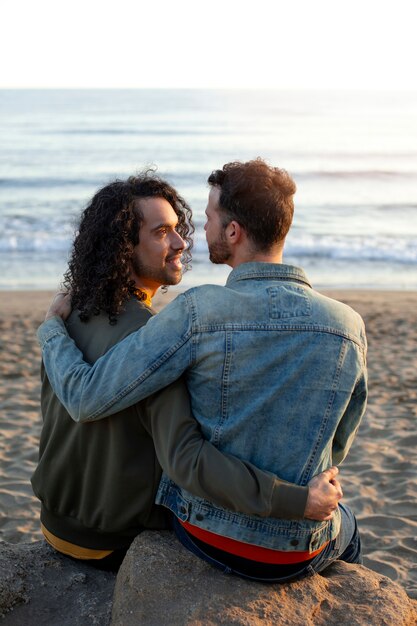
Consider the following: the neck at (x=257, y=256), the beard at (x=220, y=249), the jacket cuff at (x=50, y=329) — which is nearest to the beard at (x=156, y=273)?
the jacket cuff at (x=50, y=329)

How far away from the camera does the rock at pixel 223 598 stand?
2.34m

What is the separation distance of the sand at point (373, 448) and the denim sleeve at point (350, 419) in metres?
1.57

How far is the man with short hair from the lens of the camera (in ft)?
7.52

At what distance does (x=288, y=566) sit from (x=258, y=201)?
119 cm

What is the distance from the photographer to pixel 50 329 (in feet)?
8.87

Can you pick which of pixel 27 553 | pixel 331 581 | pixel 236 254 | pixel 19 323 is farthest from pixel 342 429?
pixel 19 323

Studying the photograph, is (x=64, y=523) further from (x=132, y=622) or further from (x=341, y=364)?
(x=341, y=364)

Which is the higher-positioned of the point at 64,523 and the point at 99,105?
the point at 99,105

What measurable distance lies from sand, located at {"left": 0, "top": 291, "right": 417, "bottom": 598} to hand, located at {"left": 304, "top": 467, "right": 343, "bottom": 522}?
5.69 feet

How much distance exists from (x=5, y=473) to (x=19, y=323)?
14.3ft

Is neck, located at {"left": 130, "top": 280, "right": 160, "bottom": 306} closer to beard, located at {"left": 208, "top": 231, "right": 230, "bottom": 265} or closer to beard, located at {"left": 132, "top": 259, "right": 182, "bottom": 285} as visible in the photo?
beard, located at {"left": 132, "top": 259, "right": 182, "bottom": 285}

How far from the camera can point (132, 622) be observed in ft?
7.72

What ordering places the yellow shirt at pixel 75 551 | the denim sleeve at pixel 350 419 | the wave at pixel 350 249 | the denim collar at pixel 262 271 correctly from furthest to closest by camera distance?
the wave at pixel 350 249 < the yellow shirt at pixel 75 551 < the denim sleeve at pixel 350 419 < the denim collar at pixel 262 271

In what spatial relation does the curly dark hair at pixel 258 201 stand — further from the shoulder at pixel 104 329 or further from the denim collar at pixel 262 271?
the shoulder at pixel 104 329
